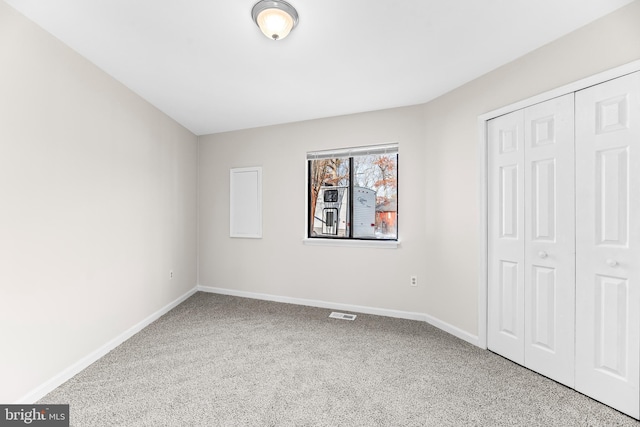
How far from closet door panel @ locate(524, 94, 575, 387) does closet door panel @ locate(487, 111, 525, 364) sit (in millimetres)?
54

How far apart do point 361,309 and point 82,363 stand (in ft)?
8.72

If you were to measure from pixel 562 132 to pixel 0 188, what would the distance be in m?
3.66

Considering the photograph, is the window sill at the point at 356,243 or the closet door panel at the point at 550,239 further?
the window sill at the point at 356,243

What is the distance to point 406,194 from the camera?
315cm

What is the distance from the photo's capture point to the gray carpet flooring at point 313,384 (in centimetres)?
166

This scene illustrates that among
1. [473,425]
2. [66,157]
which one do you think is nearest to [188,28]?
[66,157]

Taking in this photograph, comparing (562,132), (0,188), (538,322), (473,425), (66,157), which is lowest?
(473,425)

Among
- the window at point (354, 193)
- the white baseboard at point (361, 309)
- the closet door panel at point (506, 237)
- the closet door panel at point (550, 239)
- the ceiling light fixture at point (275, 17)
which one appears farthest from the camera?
the window at point (354, 193)

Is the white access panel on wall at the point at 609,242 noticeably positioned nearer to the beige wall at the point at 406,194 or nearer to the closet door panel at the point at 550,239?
the closet door panel at the point at 550,239

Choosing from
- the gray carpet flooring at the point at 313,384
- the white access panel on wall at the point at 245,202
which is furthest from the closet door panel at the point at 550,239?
the white access panel on wall at the point at 245,202

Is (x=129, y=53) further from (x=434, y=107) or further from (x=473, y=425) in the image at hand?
(x=473, y=425)

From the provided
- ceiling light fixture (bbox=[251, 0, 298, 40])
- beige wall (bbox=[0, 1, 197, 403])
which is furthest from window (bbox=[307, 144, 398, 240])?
beige wall (bbox=[0, 1, 197, 403])

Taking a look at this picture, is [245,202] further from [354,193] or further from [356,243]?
[356,243]

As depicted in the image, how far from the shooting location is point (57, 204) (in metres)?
1.98
